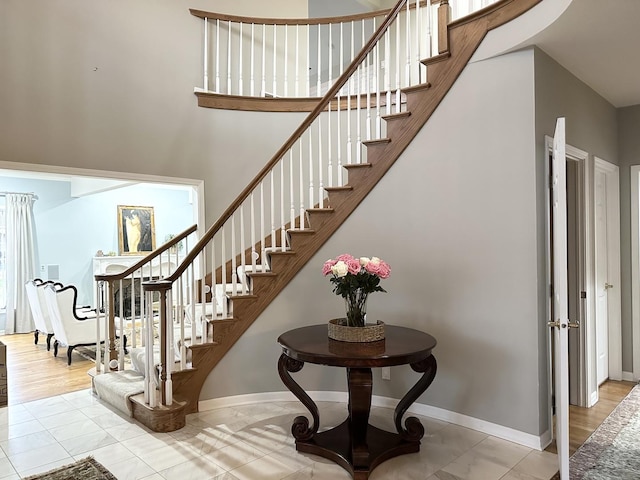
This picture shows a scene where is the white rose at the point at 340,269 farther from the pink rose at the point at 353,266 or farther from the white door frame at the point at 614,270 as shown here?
the white door frame at the point at 614,270

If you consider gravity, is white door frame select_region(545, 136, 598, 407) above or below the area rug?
above

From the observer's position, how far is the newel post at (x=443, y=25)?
3209 mm

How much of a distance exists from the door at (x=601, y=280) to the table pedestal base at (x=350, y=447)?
2205mm

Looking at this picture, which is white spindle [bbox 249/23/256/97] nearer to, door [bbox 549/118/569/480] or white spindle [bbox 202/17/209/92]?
white spindle [bbox 202/17/209/92]

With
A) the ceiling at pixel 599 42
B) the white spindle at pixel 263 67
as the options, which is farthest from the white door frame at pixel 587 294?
the white spindle at pixel 263 67

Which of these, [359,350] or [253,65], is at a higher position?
[253,65]

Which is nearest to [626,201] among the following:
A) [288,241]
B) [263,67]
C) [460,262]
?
[460,262]

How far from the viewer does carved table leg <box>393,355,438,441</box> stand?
107 inches

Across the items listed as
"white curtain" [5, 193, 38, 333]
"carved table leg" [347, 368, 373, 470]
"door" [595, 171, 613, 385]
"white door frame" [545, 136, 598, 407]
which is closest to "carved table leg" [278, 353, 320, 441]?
"carved table leg" [347, 368, 373, 470]

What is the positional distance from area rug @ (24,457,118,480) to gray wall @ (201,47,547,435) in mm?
1015

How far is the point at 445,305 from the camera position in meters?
3.21

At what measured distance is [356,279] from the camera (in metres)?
2.68

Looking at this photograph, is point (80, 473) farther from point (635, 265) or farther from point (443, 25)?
point (635, 265)

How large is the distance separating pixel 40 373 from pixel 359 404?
13.1ft
